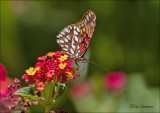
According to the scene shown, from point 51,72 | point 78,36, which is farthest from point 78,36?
point 51,72

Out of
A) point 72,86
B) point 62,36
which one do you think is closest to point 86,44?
point 62,36

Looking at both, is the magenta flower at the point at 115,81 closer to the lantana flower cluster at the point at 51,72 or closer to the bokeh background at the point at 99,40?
the bokeh background at the point at 99,40

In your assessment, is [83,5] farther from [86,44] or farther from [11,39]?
[86,44]

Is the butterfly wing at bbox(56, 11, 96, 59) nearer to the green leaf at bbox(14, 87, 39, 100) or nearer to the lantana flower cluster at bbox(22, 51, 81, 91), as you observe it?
the lantana flower cluster at bbox(22, 51, 81, 91)

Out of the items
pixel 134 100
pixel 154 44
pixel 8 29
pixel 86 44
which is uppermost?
pixel 86 44

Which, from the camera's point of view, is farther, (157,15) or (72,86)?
(157,15)

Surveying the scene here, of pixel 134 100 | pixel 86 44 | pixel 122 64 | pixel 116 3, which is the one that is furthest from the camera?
pixel 116 3

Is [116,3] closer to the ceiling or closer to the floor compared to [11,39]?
closer to the ceiling
